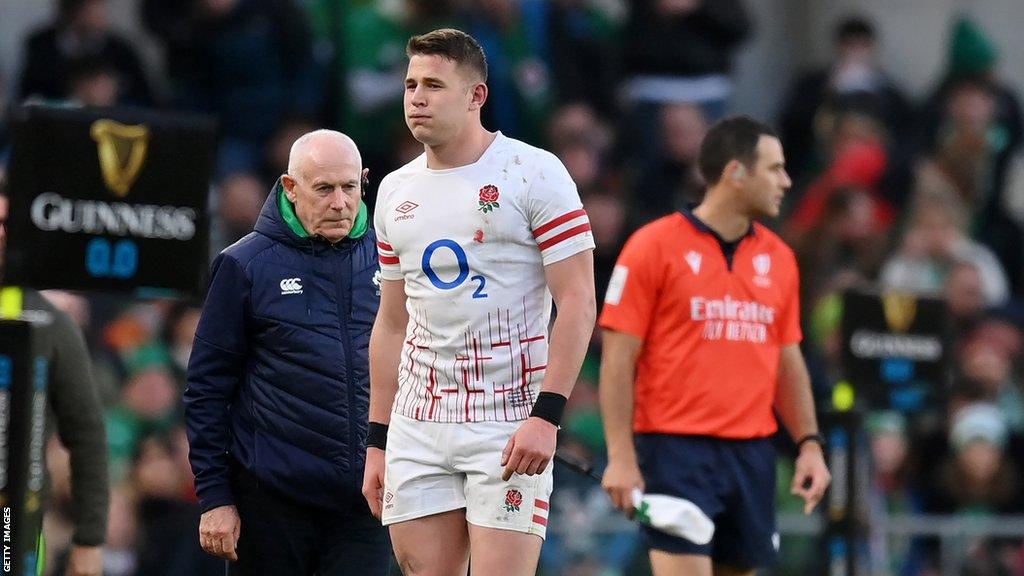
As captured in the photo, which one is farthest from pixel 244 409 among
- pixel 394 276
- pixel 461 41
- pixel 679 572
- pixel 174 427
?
pixel 174 427

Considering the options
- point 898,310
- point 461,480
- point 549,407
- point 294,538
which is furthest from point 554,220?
point 898,310

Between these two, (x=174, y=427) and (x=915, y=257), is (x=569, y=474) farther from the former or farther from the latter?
(x=915, y=257)

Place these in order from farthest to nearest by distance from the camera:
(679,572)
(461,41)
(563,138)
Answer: (563,138) < (679,572) < (461,41)

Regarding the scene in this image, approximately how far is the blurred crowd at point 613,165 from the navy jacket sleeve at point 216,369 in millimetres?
3056

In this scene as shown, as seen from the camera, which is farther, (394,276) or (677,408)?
(677,408)

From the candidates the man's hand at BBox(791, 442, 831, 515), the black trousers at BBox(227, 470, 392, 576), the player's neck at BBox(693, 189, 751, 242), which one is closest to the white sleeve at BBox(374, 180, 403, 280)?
the black trousers at BBox(227, 470, 392, 576)

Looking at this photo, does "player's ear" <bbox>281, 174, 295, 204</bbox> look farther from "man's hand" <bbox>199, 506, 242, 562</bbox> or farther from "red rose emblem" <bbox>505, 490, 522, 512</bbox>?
"red rose emblem" <bbox>505, 490, 522, 512</bbox>

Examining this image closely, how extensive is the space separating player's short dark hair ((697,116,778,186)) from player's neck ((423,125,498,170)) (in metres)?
2.29

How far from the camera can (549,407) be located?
5980mm

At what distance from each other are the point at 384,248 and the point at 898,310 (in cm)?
497

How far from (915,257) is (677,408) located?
267 inches

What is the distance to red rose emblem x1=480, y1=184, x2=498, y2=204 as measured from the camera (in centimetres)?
618

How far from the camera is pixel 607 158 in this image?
537 inches

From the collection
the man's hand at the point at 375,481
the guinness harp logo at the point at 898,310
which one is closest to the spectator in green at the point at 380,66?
the guinness harp logo at the point at 898,310
